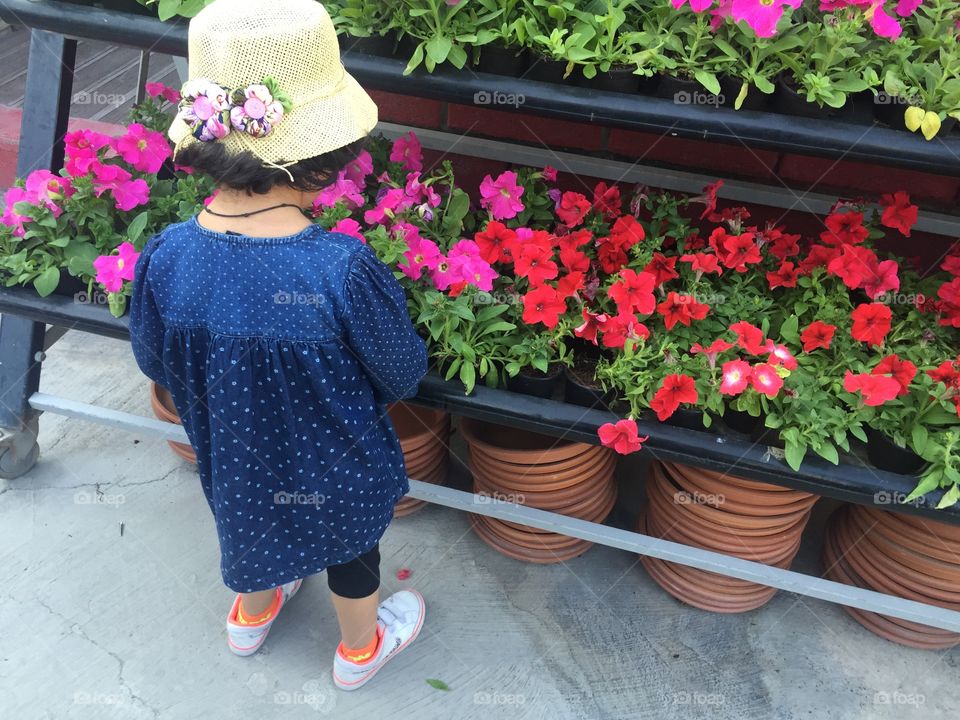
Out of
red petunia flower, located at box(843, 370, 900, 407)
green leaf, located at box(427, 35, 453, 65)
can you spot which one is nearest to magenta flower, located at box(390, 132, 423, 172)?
green leaf, located at box(427, 35, 453, 65)

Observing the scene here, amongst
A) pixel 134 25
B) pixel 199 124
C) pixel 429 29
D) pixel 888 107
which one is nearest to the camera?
pixel 199 124

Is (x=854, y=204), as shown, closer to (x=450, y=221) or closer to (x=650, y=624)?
(x=450, y=221)

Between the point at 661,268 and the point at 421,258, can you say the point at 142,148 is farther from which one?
the point at 661,268

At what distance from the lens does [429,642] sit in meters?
2.08

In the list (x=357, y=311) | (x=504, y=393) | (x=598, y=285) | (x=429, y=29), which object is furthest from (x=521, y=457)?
(x=429, y=29)

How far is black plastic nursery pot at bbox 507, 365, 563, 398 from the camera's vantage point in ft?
5.90

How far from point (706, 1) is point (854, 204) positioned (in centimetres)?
96

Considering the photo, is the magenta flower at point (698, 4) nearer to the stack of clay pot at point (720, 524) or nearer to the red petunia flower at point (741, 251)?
the red petunia flower at point (741, 251)

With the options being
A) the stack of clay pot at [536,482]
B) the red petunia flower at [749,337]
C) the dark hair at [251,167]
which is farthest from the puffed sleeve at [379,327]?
the red petunia flower at [749,337]

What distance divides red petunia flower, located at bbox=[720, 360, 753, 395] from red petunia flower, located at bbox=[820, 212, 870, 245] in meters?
0.54

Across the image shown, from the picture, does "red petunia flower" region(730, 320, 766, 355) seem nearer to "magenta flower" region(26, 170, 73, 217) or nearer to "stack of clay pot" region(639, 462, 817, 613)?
"stack of clay pot" region(639, 462, 817, 613)

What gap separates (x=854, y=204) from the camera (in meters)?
2.06

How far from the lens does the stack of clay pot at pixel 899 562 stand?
1.87 metres

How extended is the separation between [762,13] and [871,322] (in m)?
0.77
